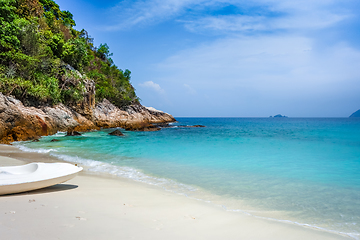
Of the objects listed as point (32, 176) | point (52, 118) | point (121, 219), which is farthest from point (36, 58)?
point (121, 219)

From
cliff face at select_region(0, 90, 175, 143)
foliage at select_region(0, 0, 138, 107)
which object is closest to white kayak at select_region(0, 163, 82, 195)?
cliff face at select_region(0, 90, 175, 143)

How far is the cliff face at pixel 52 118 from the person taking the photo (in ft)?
46.3

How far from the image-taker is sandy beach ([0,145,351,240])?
257 centimetres

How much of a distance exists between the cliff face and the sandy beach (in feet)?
43.3

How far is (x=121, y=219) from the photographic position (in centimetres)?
310

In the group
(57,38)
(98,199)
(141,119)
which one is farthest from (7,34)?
(141,119)

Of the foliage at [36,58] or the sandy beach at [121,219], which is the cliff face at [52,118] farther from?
the sandy beach at [121,219]

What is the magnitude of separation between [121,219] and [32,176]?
229cm

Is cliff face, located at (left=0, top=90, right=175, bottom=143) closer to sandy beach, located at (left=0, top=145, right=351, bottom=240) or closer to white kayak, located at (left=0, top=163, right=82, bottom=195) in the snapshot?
white kayak, located at (left=0, top=163, right=82, bottom=195)

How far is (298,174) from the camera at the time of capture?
759 cm

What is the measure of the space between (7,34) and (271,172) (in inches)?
937

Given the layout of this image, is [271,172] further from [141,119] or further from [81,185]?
[141,119]

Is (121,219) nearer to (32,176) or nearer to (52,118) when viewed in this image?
(32,176)

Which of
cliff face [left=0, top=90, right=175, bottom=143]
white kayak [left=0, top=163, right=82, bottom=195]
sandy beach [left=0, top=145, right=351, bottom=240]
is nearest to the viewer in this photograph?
sandy beach [left=0, top=145, right=351, bottom=240]
